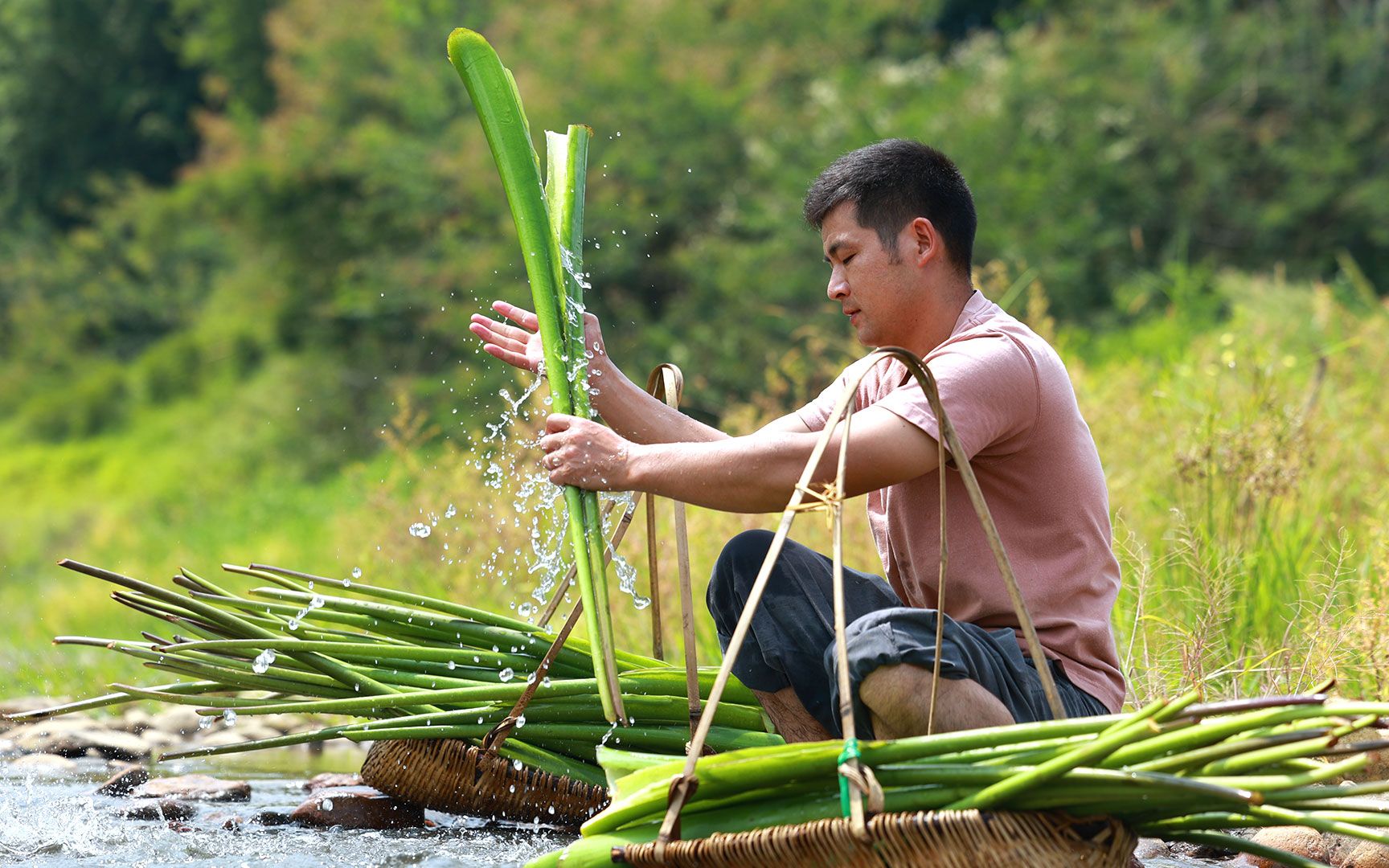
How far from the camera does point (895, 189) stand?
2.81 meters

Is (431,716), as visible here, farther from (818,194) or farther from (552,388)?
(818,194)

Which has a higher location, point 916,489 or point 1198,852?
point 916,489

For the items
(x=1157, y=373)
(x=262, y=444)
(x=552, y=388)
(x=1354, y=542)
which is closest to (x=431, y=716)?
(x=552, y=388)

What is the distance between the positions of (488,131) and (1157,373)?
15.7 feet

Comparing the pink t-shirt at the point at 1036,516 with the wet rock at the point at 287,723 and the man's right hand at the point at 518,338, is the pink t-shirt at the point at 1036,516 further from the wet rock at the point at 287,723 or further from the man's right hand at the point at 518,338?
the wet rock at the point at 287,723

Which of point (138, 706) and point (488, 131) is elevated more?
point (488, 131)

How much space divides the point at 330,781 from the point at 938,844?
7.99 feet

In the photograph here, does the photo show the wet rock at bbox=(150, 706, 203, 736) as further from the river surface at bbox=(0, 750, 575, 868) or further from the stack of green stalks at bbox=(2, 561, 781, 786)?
the stack of green stalks at bbox=(2, 561, 781, 786)

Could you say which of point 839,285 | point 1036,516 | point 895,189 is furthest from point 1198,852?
point 895,189

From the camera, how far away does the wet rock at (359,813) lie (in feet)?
10.8

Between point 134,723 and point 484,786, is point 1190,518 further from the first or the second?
point 134,723

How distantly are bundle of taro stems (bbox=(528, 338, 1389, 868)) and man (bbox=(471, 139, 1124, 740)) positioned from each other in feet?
0.73

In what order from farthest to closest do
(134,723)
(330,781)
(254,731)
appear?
(134,723) < (254,731) < (330,781)

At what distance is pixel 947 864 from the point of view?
1989 mm
